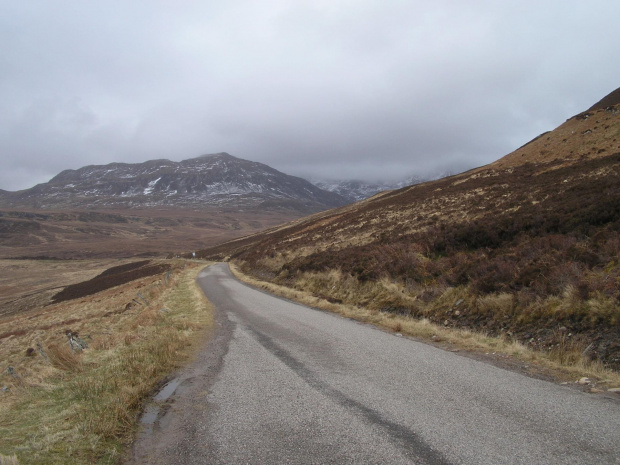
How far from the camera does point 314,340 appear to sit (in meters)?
9.44

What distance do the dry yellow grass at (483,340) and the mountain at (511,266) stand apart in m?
0.09

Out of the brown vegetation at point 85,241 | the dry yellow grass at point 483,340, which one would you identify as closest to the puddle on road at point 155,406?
the dry yellow grass at point 483,340

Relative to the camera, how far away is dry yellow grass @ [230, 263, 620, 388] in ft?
20.2

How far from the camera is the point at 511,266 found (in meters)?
10.9

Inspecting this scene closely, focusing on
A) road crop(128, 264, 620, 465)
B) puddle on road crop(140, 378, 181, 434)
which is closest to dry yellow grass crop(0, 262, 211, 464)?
puddle on road crop(140, 378, 181, 434)

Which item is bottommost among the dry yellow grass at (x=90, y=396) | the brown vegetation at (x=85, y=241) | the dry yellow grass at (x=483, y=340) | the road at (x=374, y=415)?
the dry yellow grass at (x=483, y=340)

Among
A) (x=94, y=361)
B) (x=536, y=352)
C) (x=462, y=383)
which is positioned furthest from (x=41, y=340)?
(x=536, y=352)

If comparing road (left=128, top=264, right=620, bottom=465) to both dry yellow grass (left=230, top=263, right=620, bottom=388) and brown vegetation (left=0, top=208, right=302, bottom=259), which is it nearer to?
dry yellow grass (left=230, top=263, right=620, bottom=388)

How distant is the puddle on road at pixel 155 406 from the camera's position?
4.90m

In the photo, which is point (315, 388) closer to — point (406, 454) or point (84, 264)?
point (406, 454)

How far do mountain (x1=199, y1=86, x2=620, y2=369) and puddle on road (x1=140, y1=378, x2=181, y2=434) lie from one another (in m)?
7.84

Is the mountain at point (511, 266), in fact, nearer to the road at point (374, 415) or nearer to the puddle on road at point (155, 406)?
the road at point (374, 415)

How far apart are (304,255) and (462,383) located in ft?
74.2

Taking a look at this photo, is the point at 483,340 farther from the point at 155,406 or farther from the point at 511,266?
the point at 155,406
